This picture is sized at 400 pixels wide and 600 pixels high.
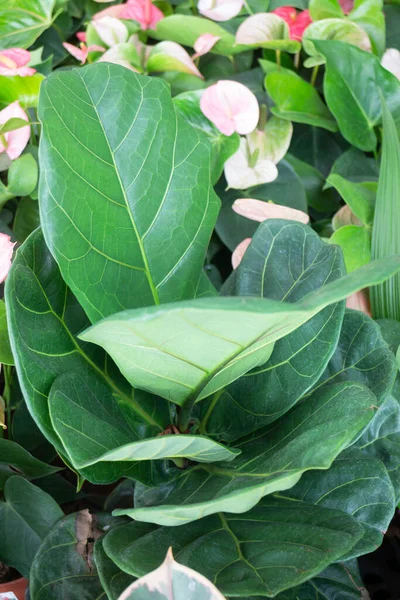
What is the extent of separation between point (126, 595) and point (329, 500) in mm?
169

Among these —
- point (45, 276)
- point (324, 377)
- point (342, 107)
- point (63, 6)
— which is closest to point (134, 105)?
point (45, 276)

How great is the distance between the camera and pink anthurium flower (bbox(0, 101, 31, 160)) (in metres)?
0.67

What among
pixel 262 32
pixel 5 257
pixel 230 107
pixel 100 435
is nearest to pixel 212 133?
pixel 230 107

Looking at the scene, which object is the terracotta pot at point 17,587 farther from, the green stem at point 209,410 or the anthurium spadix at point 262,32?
the anthurium spadix at point 262,32

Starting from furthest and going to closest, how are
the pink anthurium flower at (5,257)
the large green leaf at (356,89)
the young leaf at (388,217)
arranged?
the large green leaf at (356,89)
the young leaf at (388,217)
the pink anthurium flower at (5,257)

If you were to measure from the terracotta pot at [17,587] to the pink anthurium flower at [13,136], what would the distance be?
1.38ft

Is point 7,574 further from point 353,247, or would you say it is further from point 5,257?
point 353,247

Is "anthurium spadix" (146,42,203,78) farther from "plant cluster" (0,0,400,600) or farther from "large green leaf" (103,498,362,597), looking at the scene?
"large green leaf" (103,498,362,597)

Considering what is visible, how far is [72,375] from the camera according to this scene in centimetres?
40

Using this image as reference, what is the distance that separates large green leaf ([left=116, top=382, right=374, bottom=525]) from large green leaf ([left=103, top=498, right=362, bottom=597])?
0.03 m

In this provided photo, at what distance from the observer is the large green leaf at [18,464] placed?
54 cm

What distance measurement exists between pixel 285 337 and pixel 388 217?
28 centimetres

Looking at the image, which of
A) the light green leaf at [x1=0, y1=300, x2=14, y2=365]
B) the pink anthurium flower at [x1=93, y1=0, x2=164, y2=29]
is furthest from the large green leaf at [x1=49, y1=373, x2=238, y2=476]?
the pink anthurium flower at [x1=93, y1=0, x2=164, y2=29]

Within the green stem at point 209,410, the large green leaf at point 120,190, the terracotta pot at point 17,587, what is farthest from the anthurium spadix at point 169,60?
the terracotta pot at point 17,587
